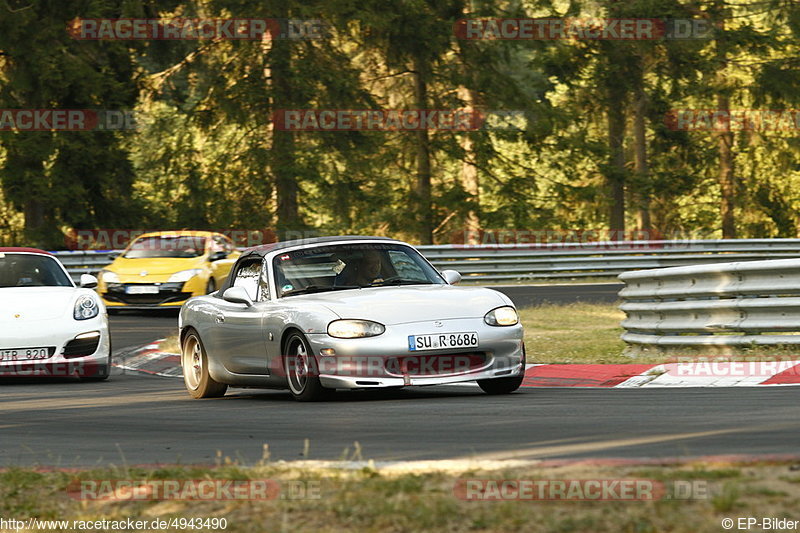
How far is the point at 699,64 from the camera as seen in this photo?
40812mm

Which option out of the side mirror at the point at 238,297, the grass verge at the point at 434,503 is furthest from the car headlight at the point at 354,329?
the grass verge at the point at 434,503

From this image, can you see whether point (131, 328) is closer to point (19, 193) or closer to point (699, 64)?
point (19, 193)

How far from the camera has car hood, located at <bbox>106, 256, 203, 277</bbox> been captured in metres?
22.9

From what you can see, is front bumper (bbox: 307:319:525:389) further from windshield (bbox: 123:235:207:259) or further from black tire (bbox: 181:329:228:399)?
windshield (bbox: 123:235:207:259)

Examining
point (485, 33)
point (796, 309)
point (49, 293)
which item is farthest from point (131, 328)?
point (485, 33)

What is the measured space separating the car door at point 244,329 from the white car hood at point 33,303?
8.29 feet

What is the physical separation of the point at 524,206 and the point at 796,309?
28429mm

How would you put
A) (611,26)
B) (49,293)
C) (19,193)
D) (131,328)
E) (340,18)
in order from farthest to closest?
(611,26) < (340,18) < (19,193) < (131,328) < (49,293)

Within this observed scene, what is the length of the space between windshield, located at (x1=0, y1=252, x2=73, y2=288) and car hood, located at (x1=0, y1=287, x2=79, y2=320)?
0.94ft

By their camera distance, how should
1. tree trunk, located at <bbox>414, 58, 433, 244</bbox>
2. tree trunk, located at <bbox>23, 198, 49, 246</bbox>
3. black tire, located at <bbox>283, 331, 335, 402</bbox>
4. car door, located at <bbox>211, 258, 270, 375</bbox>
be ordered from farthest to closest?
1. tree trunk, located at <bbox>414, 58, 433, 244</bbox>
2. tree trunk, located at <bbox>23, 198, 49, 246</bbox>
3. car door, located at <bbox>211, 258, 270, 375</bbox>
4. black tire, located at <bbox>283, 331, 335, 402</bbox>

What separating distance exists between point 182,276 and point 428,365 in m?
13.3

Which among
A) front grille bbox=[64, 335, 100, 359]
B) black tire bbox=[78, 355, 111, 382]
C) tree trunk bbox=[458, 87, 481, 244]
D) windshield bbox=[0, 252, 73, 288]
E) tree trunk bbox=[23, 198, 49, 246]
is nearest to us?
front grille bbox=[64, 335, 100, 359]

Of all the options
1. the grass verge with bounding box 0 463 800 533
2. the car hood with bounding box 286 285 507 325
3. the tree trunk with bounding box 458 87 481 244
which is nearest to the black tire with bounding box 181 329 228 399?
the car hood with bounding box 286 285 507 325

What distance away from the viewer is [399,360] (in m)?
10.0
